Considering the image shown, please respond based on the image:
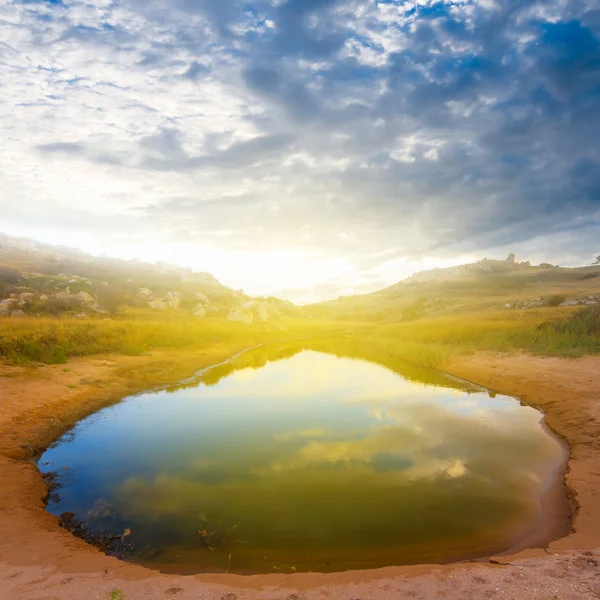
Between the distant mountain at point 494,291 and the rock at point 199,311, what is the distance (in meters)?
48.9

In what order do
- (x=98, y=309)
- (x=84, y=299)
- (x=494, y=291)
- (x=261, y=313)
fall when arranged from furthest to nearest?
(x=494, y=291) < (x=261, y=313) < (x=84, y=299) < (x=98, y=309)

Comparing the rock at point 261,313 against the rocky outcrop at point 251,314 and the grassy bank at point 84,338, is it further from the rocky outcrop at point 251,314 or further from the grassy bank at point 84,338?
the grassy bank at point 84,338

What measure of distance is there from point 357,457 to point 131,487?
712cm

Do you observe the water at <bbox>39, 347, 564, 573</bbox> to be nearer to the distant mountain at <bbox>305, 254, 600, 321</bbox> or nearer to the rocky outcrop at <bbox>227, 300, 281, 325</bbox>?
the rocky outcrop at <bbox>227, 300, 281, 325</bbox>

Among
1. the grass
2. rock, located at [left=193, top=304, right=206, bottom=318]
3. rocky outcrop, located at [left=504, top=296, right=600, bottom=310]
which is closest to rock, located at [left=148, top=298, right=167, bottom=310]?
rock, located at [left=193, top=304, right=206, bottom=318]

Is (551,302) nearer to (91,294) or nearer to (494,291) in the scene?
(494,291)

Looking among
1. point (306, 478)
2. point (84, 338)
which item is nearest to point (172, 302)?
point (84, 338)

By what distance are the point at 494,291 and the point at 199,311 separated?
275 feet

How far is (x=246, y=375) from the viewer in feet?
90.8

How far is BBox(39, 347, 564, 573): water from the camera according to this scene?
7.88 meters

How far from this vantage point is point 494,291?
10462 centimetres

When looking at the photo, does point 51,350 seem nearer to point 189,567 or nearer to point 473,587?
point 189,567

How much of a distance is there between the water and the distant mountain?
54.1 m

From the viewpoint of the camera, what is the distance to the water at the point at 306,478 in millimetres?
7883
